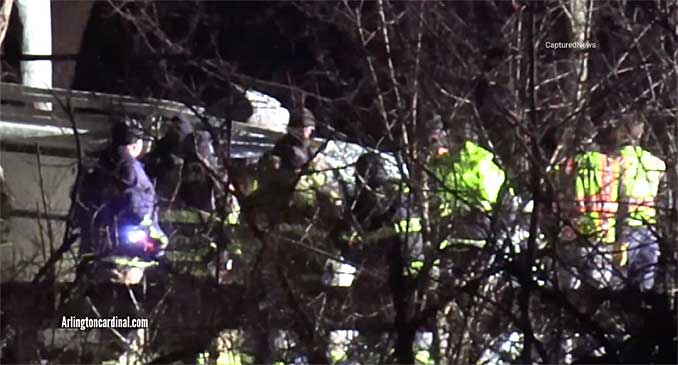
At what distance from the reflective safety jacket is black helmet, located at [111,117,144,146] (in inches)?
78.0

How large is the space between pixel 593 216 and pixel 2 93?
3386 millimetres

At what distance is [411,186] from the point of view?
430 centimetres

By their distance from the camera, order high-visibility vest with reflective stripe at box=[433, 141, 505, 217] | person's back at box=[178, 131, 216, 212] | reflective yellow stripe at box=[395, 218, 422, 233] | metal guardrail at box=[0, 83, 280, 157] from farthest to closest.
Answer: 1. metal guardrail at box=[0, 83, 280, 157]
2. person's back at box=[178, 131, 216, 212]
3. reflective yellow stripe at box=[395, 218, 422, 233]
4. high-visibility vest with reflective stripe at box=[433, 141, 505, 217]

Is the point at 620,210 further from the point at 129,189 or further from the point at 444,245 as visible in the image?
the point at 129,189

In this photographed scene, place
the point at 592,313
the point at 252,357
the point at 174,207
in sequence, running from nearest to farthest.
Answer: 1. the point at 592,313
2. the point at 252,357
3. the point at 174,207

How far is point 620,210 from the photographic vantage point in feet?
13.4

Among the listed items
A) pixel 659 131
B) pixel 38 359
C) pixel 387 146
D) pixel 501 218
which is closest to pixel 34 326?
pixel 38 359

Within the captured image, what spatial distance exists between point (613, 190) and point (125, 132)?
6.99ft

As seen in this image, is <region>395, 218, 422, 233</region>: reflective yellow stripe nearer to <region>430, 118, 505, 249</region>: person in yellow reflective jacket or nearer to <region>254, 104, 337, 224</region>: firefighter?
<region>430, 118, 505, 249</region>: person in yellow reflective jacket

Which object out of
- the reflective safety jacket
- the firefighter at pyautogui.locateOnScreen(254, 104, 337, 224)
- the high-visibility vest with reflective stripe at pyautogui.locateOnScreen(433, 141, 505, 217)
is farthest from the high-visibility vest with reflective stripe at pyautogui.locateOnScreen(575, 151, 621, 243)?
the firefighter at pyautogui.locateOnScreen(254, 104, 337, 224)

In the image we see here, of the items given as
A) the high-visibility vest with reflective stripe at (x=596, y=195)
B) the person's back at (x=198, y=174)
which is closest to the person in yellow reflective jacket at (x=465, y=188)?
the high-visibility vest with reflective stripe at (x=596, y=195)

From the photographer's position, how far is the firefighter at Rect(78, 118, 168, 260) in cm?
468

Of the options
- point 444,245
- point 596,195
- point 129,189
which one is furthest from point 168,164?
point 596,195

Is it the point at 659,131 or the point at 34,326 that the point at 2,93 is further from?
the point at 659,131
